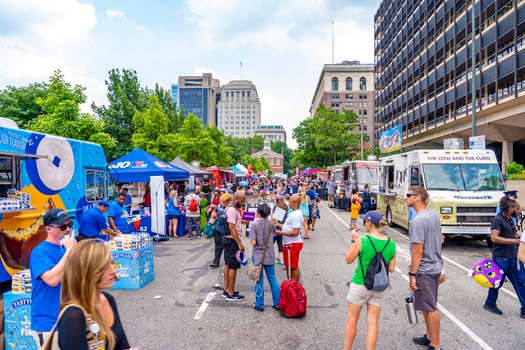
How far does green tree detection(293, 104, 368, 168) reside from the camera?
163 ft

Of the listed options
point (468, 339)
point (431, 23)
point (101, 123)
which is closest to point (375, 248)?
point (468, 339)

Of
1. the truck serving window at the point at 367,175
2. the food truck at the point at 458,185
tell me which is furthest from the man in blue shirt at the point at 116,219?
the truck serving window at the point at 367,175

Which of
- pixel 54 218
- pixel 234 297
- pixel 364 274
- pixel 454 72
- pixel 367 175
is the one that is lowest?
pixel 234 297

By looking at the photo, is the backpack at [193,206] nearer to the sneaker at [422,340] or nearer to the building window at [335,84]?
the sneaker at [422,340]

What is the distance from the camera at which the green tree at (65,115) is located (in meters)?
17.1

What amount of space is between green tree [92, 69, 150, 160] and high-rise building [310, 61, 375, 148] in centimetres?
7916

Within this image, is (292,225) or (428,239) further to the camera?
(292,225)

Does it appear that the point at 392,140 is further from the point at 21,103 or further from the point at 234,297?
the point at 21,103

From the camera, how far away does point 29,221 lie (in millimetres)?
7238

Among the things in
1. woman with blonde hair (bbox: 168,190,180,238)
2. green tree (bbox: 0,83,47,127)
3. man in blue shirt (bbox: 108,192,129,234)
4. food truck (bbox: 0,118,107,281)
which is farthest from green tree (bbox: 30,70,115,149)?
green tree (bbox: 0,83,47,127)

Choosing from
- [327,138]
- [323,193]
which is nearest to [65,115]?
[323,193]

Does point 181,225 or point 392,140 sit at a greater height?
point 392,140

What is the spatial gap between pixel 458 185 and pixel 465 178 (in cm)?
35

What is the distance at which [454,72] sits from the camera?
33250 mm
